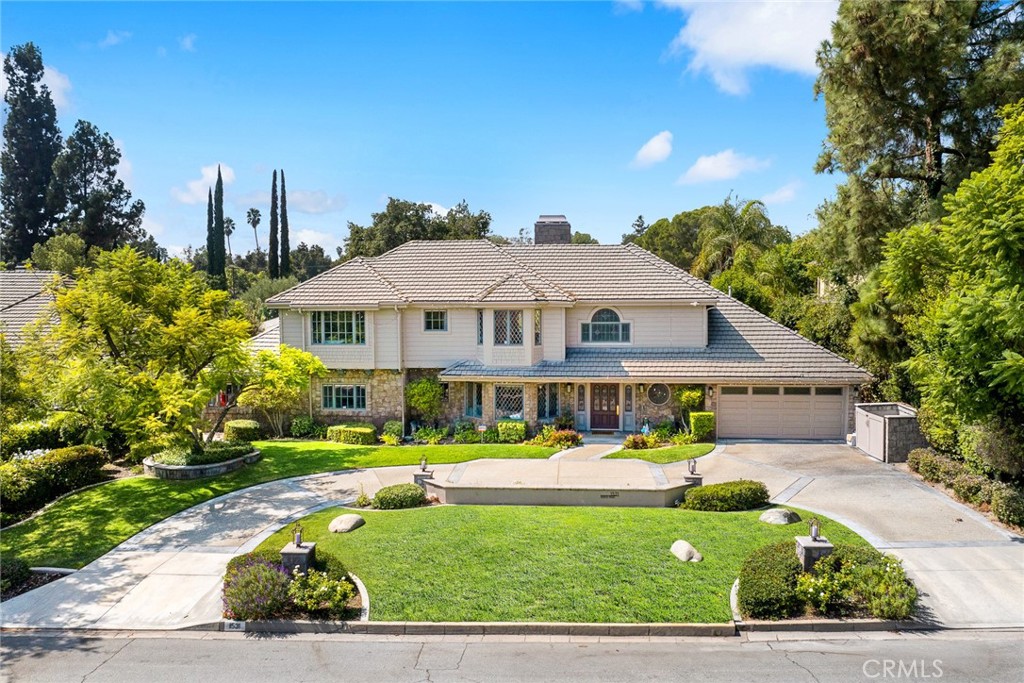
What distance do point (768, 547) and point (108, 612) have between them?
12.1 metres

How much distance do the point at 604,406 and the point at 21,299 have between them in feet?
88.6

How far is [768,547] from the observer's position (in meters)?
11.4

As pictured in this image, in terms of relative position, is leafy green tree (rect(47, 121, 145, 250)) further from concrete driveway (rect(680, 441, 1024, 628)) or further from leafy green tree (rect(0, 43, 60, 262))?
concrete driveway (rect(680, 441, 1024, 628))

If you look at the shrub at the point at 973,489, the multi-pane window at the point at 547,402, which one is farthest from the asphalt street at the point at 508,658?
the multi-pane window at the point at 547,402

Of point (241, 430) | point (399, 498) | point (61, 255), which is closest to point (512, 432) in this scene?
point (399, 498)

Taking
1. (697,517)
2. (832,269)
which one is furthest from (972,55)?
(697,517)

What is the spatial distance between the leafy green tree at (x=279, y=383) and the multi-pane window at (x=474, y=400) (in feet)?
18.6

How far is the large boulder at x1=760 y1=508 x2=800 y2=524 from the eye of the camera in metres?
13.3

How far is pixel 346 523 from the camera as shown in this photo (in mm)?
13500

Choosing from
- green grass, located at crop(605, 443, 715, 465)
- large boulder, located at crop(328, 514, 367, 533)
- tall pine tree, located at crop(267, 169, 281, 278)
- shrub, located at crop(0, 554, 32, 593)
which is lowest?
shrub, located at crop(0, 554, 32, 593)

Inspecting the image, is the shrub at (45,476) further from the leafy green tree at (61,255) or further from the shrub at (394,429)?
the leafy green tree at (61,255)

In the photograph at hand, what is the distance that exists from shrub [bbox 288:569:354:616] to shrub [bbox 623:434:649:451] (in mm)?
12393

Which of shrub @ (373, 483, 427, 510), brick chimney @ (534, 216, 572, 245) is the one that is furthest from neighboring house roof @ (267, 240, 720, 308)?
shrub @ (373, 483, 427, 510)

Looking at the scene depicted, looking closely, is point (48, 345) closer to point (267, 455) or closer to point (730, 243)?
point (267, 455)
